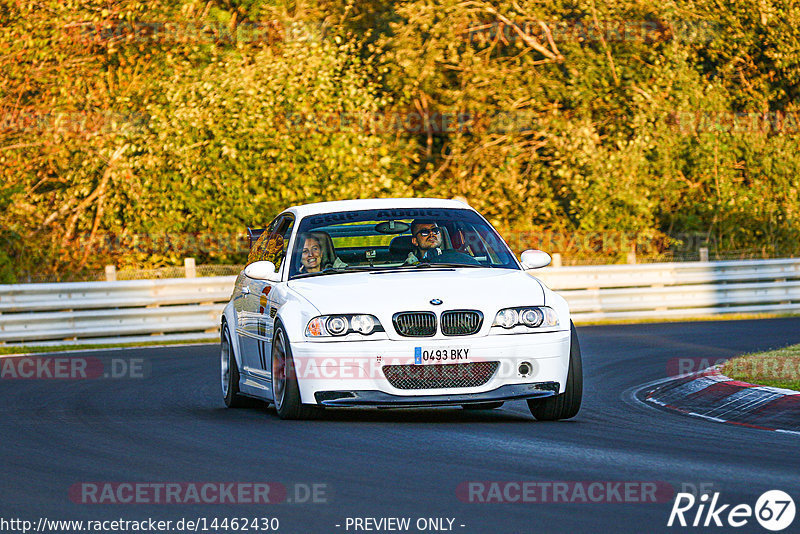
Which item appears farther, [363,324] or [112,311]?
[112,311]

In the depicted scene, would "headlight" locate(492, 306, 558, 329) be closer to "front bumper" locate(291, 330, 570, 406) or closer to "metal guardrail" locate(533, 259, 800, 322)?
"front bumper" locate(291, 330, 570, 406)

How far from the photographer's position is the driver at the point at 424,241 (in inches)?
441

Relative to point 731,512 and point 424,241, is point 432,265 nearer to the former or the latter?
point 424,241

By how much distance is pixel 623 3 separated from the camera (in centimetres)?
3262

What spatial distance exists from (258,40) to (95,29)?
4.45 metres

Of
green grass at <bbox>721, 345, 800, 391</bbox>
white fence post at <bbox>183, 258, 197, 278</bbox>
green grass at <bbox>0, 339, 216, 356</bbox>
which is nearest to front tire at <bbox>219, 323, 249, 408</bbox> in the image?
green grass at <bbox>721, 345, 800, 391</bbox>

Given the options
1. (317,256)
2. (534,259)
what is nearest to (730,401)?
(534,259)

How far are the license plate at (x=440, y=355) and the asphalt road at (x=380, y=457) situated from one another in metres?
0.47

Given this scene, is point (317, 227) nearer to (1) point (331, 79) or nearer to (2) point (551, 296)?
(2) point (551, 296)

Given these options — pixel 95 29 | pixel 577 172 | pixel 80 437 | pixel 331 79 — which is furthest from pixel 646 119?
pixel 80 437

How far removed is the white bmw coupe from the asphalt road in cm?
24

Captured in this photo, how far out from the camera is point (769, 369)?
40.8 feet

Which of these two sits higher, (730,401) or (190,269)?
(730,401)

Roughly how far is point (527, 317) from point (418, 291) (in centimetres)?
79
